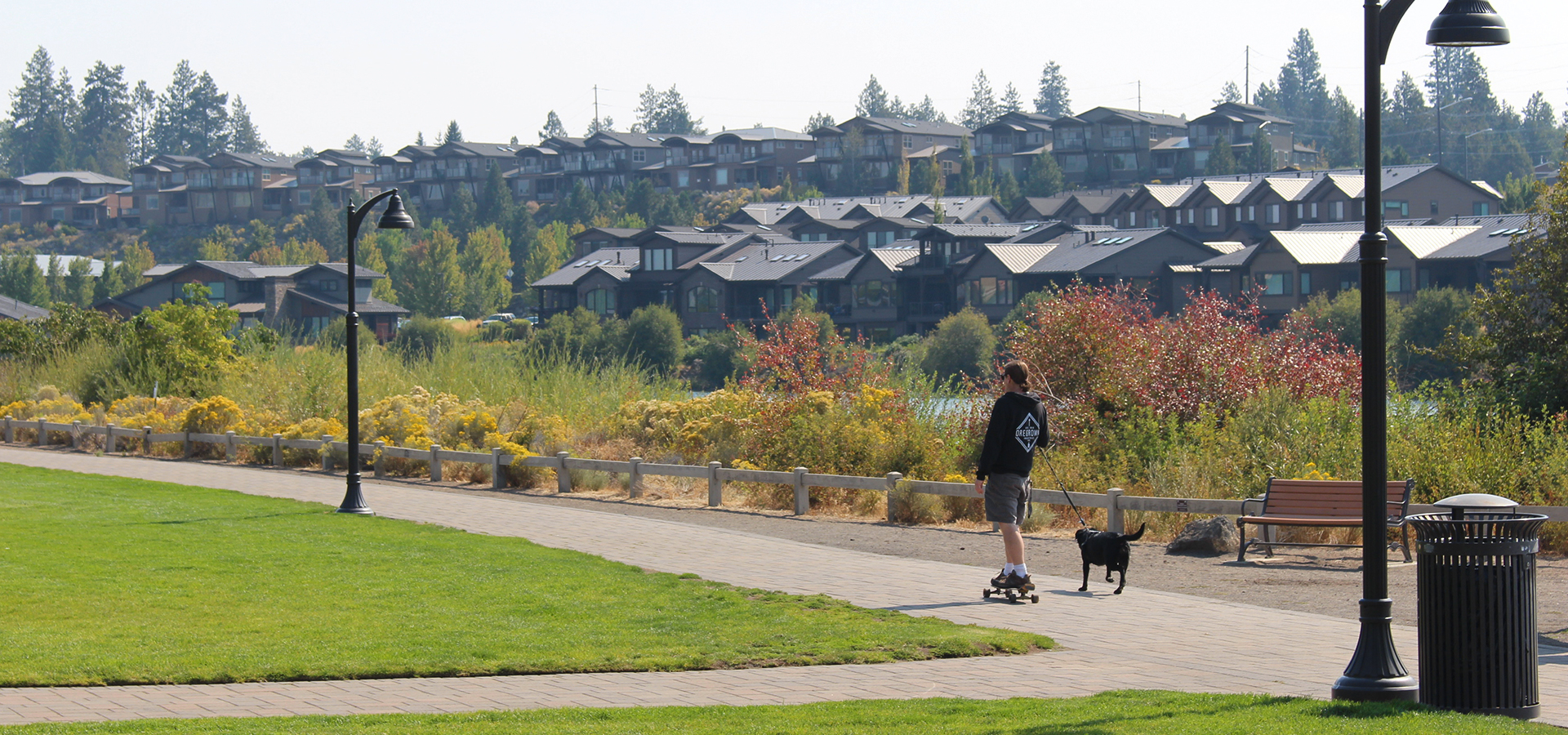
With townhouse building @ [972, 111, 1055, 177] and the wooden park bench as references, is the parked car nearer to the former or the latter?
townhouse building @ [972, 111, 1055, 177]

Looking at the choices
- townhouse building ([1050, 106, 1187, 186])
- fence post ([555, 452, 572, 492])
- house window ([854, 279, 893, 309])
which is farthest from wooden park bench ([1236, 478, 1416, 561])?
townhouse building ([1050, 106, 1187, 186])

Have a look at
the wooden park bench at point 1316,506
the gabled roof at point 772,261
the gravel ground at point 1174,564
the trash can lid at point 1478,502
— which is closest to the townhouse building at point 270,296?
the gabled roof at point 772,261

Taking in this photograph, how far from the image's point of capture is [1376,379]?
25.3 ft

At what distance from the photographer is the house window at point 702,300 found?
8832 cm

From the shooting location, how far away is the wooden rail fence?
606 inches

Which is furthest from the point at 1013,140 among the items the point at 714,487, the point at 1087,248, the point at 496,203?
the point at 714,487

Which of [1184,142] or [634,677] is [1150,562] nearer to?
[634,677]

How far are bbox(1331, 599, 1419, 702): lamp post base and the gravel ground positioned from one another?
2.79m

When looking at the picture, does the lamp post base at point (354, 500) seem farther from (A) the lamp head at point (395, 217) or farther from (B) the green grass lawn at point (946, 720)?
(B) the green grass lawn at point (946, 720)

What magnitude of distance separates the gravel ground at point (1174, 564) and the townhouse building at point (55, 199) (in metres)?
152

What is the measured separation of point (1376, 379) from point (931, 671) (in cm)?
311

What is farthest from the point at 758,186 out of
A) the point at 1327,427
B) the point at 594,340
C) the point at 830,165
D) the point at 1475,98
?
the point at 1327,427

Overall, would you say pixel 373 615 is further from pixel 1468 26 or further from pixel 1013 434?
pixel 1468 26

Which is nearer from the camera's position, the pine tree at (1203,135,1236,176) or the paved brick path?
→ the paved brick path
